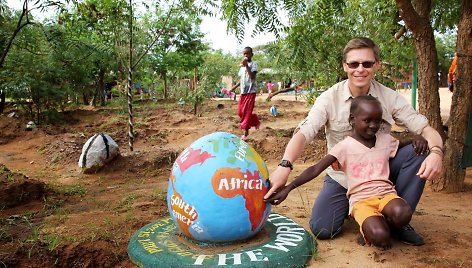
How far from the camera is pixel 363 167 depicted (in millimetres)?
3164

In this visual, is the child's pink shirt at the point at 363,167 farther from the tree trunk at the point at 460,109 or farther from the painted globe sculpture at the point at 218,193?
the tree trunk at the point at 460,109

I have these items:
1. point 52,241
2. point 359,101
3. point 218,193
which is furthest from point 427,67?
point 52,241

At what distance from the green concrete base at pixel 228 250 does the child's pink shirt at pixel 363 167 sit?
506mm

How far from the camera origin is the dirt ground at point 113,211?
3027mm

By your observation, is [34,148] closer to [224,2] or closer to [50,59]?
[50,59]

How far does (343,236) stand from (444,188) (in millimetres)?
2009

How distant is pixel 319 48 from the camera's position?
8648 millimetres

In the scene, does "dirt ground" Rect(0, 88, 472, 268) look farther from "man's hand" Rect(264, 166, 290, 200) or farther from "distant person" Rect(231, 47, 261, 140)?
"man's hand" Rect(264, 166, 290, 200)

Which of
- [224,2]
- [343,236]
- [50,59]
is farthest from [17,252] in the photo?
[50,59]

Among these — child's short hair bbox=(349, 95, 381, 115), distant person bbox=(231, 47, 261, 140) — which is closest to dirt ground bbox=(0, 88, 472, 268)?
distant person bbox=(231, 47, 261, 140)

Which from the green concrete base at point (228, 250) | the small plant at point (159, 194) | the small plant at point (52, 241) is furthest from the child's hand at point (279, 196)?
the small plant at point (159, 194)

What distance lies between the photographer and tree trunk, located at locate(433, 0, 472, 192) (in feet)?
14.9

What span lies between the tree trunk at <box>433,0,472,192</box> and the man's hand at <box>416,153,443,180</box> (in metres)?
1.97

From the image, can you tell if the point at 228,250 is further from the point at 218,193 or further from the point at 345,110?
the point at 345,110
